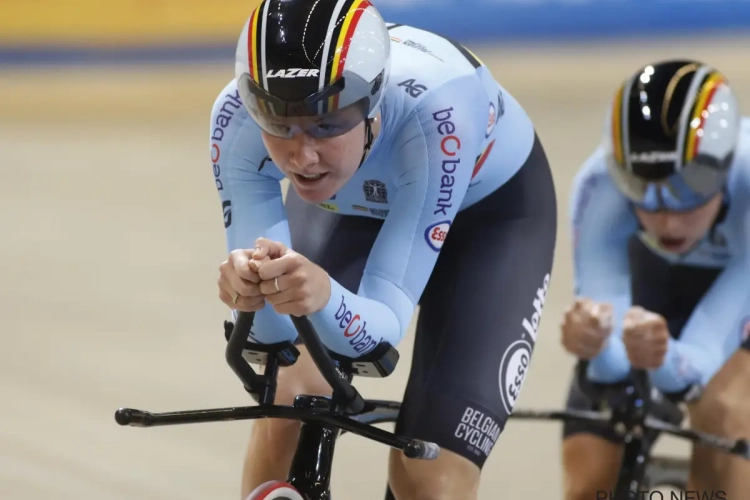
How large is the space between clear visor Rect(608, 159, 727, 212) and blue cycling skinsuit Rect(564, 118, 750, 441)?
171 millimetres

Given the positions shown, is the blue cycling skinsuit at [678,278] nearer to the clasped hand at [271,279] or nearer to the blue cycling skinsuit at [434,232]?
the blue cycling skinsuit at [434,232]

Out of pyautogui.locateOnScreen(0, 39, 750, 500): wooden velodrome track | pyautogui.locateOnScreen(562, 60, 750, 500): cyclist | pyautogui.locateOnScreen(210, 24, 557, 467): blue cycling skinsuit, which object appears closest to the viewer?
pyautogui.locateOnScreen(210, 24, 557, 467): blue cycling skinsuit

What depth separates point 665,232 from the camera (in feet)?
10.2

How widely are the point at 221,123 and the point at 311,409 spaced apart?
664mm

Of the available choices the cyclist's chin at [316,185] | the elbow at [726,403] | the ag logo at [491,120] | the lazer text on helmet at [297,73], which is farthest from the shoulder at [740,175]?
the lazer text on helmet at [297,73]

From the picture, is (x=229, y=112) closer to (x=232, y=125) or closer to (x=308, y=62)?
(x=232, y=125)

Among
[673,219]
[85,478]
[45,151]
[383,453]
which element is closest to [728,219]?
[673,219]

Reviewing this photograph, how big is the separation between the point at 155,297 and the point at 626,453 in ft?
9.83

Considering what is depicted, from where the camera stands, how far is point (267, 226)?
91.8 inches

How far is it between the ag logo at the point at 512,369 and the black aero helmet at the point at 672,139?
76 centimetres

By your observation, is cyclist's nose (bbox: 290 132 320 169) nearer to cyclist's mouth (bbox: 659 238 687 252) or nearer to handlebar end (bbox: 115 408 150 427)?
handlebar end (bbox: 115 408 150 427)

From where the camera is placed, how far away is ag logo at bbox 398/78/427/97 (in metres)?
2.36

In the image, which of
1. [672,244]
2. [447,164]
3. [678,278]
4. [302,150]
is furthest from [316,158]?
[678,278]

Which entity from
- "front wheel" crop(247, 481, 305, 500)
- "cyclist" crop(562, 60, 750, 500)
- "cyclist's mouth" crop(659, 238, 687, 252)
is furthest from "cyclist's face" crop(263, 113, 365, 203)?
"cyclist's mouth" crop(659, 238, 687, 252)
